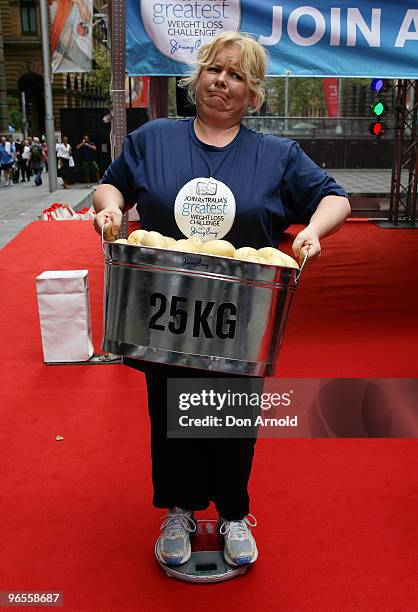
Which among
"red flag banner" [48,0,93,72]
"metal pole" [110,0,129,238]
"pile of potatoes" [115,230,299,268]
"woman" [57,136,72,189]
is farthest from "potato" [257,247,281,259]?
"woman" [57,136,72,189]

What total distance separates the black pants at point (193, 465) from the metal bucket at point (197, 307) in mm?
314

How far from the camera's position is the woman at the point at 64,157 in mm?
20781

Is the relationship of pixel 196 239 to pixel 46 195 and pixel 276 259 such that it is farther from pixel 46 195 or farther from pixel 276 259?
pixel 46 195

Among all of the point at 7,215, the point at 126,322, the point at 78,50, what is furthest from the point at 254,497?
the point at 78,50

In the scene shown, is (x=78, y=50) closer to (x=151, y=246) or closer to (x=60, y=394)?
(x=60, y=394)

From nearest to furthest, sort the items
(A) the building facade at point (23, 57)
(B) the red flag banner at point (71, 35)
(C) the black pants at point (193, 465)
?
(C) the black pants at point (193, 465), (B) the red flag banner at point (71, 35), (A) the building facade at point (23, 57)

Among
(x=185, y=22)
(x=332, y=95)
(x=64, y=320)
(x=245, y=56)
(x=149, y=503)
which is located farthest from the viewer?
(x=332, y=95)

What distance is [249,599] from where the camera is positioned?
2.31 meters

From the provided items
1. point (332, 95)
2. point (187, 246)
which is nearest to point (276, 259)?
point (187, 246)

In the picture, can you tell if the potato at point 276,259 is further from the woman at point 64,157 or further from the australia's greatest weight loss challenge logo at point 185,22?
the woman at point 64,157

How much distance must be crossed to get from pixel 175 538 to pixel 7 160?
2066 cm

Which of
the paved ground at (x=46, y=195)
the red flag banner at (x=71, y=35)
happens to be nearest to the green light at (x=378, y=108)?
the paved ground at (x=46, y=195)

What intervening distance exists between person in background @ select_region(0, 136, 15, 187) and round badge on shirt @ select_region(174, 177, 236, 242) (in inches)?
783

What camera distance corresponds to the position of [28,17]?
136ft
